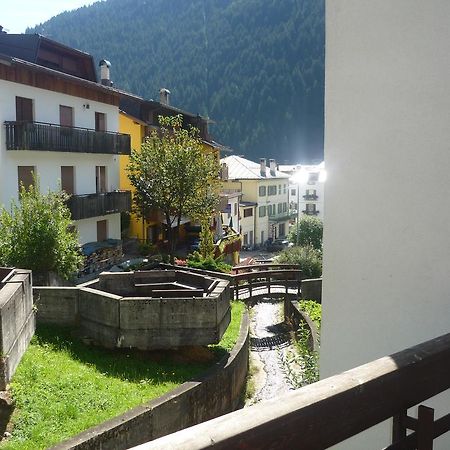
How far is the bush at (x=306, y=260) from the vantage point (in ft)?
91.4

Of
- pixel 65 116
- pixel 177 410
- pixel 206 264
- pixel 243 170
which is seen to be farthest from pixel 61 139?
pixel 243 170

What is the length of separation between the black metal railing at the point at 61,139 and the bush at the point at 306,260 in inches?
399

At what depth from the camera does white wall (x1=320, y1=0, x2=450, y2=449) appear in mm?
2633

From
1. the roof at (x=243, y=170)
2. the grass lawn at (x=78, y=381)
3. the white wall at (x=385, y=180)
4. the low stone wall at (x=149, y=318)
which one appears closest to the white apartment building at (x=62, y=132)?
the low stone wall at (x=149, y=318)

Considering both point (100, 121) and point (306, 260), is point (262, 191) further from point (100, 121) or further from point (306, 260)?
point (100, 121)

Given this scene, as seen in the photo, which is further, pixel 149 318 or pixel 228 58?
pixel 228 58

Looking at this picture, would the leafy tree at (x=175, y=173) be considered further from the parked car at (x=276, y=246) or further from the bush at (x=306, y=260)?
the parked car at (x=276, y=246)

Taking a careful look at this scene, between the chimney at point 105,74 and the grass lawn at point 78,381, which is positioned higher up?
the chimney at point 105,74

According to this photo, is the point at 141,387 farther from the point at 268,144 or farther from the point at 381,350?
the point at 268,144

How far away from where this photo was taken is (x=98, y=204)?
2555 centimetres

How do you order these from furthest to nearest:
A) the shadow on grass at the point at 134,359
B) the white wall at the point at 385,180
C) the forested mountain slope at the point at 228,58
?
the forested mountain slope at the point at 228,58 < the shadow on grass at the point at 134,359 < the white wall at the point at 385,180

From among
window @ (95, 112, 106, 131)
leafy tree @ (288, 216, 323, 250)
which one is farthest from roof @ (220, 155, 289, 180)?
window @ (95, 112, 106, 131)

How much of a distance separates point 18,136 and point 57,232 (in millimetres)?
7786

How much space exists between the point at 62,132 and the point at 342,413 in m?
23.0
